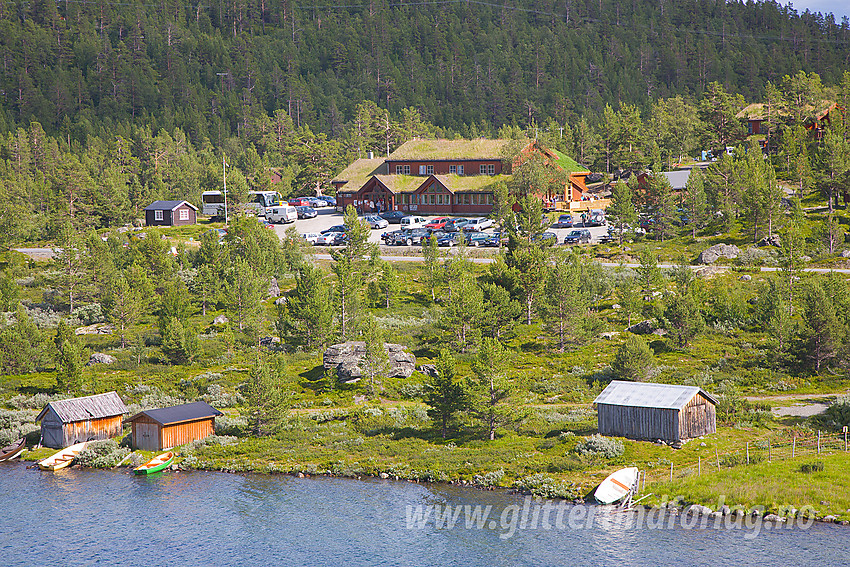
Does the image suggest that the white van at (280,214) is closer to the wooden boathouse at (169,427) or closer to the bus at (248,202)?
the bus at (248,202)

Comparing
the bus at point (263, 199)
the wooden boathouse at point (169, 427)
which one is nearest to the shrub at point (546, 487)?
the wooden boathouse at point (169, 427)

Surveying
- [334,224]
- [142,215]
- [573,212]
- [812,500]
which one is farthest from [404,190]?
[812,500]

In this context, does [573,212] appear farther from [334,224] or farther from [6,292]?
[6,292]

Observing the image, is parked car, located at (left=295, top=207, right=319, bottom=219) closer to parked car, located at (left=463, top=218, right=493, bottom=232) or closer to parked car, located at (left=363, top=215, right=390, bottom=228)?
parked car, located at (left=363, top=215, right=390, bottom=228)

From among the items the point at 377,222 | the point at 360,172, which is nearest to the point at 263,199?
the point at 360,172

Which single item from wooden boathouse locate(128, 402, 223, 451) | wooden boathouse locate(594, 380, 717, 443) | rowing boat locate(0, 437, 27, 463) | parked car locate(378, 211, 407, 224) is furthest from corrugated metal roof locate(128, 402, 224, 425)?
parked car locate(378, 211, 407, 224)

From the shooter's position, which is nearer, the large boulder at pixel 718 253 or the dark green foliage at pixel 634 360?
the dark green foliage at pixel 634 360
